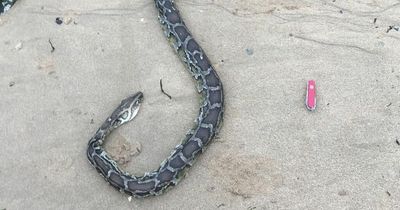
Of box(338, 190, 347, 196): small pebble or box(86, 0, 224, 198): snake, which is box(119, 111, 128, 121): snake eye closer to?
box(86, 0, 224, 198): snake

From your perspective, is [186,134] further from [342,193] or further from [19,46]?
[19,46]

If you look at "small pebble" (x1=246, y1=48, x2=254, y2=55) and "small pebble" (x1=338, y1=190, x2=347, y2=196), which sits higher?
"small pebble" (x1=246, y1=48, x2=254, y2=55)

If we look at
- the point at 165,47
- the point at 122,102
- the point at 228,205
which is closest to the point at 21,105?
the point at 122,102

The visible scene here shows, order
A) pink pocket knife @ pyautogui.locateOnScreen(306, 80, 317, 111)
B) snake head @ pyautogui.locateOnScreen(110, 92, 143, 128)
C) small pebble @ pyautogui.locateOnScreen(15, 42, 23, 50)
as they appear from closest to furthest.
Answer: snake head @ pyautogui.locateOnScreen(110, 92, 143, 128)
pink pocket knife @ pyautogui.locateOnScreen(306, 80, 317, 111)
small pebble @ pyautogui.locateOnScreen(15, 42, 23, 50)

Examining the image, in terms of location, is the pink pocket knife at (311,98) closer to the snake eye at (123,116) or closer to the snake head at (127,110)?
the snake head at (127,110)

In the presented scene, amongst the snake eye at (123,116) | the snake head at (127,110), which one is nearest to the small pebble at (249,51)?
the snake head at (127,110)

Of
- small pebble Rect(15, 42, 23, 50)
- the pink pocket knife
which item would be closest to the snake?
the pink pocket knife

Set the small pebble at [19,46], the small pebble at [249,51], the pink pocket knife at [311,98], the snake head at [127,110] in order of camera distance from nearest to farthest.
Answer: the snake head at [127,110] < the pink pocket knife at [311,98] < the small pebble at [19,46] < the small pebble at [249,51]
